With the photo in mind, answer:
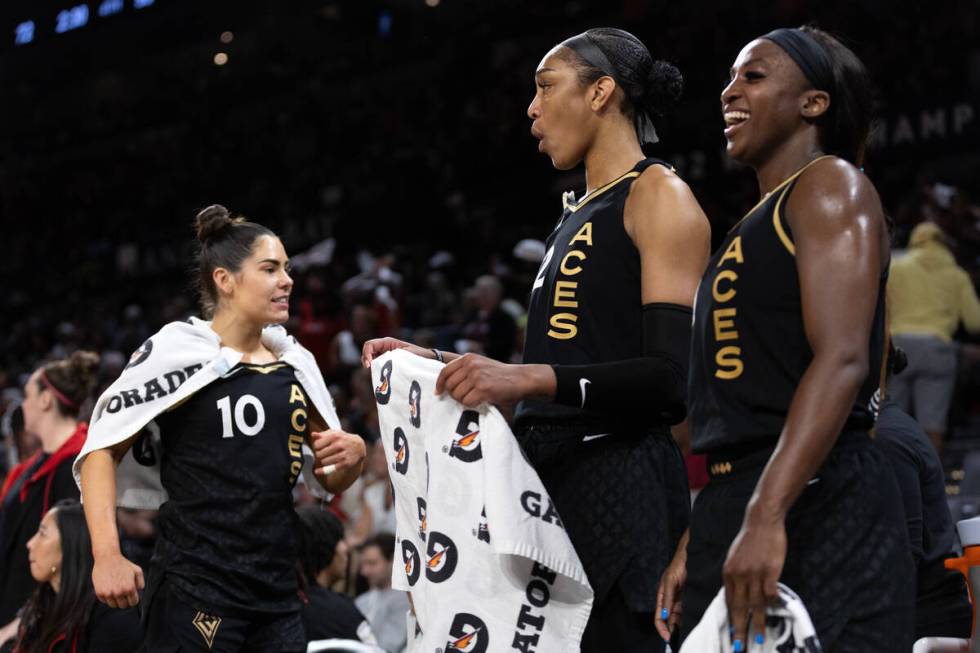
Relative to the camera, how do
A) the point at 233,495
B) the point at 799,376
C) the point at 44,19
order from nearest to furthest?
1. the point at 799,376
2. the point at 233,495
3. the point at 44,19

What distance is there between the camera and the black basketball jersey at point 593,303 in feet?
8.23

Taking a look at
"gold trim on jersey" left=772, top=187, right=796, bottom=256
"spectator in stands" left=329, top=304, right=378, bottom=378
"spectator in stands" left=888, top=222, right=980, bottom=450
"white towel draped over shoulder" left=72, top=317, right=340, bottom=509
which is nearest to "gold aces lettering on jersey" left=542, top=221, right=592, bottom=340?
"gold trim on jersey" left=772, top=187, right=796, bottom=256

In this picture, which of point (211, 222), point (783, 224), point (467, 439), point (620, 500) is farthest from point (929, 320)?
point (783, 224)

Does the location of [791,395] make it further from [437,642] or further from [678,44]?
[678,44]

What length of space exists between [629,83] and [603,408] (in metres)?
0.74

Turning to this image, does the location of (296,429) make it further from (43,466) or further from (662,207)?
(43,466)

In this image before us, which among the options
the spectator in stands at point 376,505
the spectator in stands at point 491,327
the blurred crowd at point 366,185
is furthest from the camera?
the spectator in stands at point 491,327

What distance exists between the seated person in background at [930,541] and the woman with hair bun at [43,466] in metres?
3.02

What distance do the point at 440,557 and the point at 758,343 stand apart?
0.84m

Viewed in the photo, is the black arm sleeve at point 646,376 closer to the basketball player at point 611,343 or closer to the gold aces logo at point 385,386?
the basketball player at point 611,343

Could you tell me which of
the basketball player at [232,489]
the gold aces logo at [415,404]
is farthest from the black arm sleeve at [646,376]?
the basketball player at [232,489]

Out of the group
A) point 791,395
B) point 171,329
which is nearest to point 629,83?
point 791,395

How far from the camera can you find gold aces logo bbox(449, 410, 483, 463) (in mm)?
2443

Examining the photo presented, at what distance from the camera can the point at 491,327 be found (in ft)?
29.3
